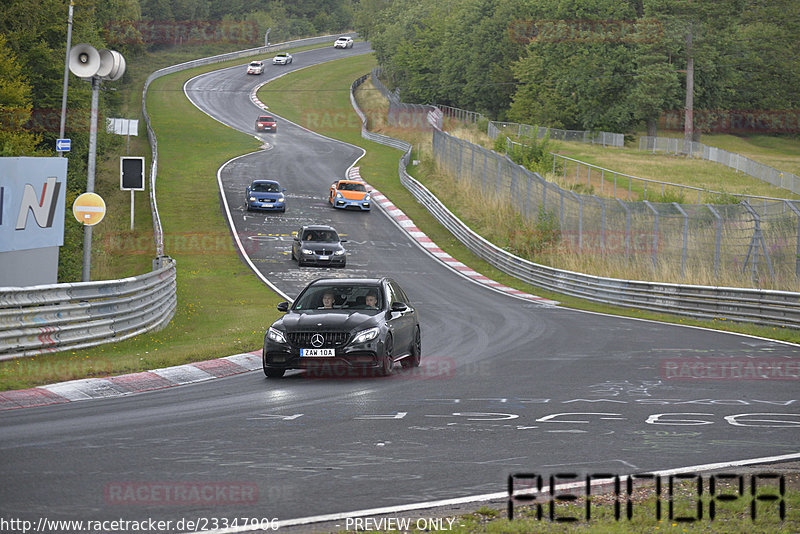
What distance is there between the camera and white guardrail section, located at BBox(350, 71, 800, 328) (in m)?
21.7

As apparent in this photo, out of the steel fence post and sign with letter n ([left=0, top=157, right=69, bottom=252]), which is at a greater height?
sign with letter n ([left=0, top=157, right=69, bottom=252])

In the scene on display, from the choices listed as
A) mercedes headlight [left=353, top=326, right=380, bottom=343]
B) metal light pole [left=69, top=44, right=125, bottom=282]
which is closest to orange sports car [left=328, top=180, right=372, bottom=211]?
metal light pole [left=69, top=44, right=125, bottom=282]

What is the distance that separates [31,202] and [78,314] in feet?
8.80

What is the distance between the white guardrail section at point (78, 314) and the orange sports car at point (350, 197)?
27.8m

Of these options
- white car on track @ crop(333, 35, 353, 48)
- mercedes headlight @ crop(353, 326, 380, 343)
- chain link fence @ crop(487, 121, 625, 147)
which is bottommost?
mercedes headlight @ crop(353, 326, 380, 343)

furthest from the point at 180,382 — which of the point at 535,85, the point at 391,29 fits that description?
the point at 391,29

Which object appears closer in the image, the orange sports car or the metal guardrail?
the metal guardrail

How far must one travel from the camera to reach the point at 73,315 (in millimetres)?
15180

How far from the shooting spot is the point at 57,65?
47938mm

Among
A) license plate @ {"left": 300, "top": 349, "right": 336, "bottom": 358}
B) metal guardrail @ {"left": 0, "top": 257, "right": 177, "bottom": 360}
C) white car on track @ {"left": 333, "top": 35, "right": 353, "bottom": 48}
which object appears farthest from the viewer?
white car on track @ {"left": 333, "top": 35, "right": 353, "bottom": 48}

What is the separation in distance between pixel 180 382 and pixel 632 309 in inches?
682

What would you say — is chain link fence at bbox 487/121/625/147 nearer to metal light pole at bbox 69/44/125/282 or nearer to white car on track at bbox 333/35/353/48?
white car on track at bbox 333/35/353/48

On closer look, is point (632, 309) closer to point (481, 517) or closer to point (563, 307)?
point (563, 307)

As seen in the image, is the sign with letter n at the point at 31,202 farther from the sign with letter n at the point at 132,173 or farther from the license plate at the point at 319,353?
the sign with letter n at the point at 132,173
